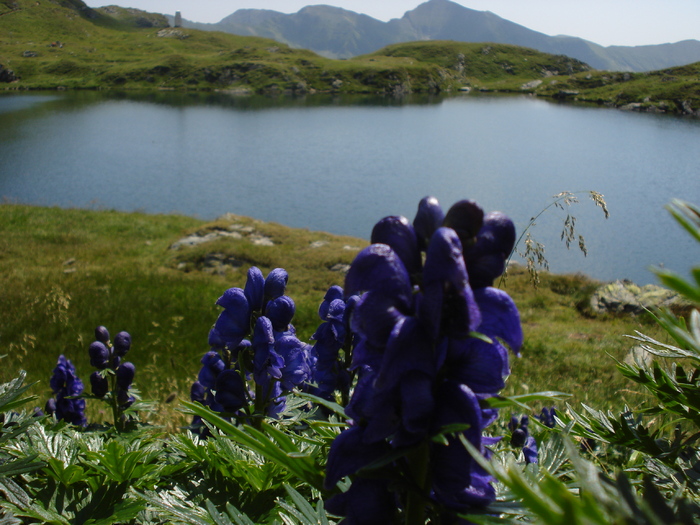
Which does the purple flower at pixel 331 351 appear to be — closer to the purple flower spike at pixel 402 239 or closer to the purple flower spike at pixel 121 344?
the purple flower spike at pixel 402 239

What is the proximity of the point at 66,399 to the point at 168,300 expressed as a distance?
22.4ft

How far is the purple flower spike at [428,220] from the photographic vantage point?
3.15ft

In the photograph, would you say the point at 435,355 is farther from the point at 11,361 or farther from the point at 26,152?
the point at 26,152

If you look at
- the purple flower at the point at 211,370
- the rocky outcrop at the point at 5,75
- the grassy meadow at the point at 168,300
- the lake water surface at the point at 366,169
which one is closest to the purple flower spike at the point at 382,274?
the purple flower at the point at 211,370

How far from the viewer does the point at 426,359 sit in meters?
0.85

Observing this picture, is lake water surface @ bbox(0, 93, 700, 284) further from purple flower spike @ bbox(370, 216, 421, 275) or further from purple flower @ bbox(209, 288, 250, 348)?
purple flower spike @ bbox(370, 216, 421, 275)

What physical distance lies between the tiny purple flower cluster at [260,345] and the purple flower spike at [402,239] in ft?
4.08

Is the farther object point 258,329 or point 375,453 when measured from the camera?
point 258,329

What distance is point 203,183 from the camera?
104ft

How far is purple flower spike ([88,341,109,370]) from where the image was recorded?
3232 mm

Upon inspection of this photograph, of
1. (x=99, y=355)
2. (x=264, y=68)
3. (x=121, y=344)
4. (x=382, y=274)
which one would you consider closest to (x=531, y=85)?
(x=264, y=68)

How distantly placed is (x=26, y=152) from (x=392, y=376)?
43.7 m

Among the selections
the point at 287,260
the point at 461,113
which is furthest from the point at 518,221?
the point at 461,113

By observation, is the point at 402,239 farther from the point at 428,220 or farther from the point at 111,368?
the point at 111,368
